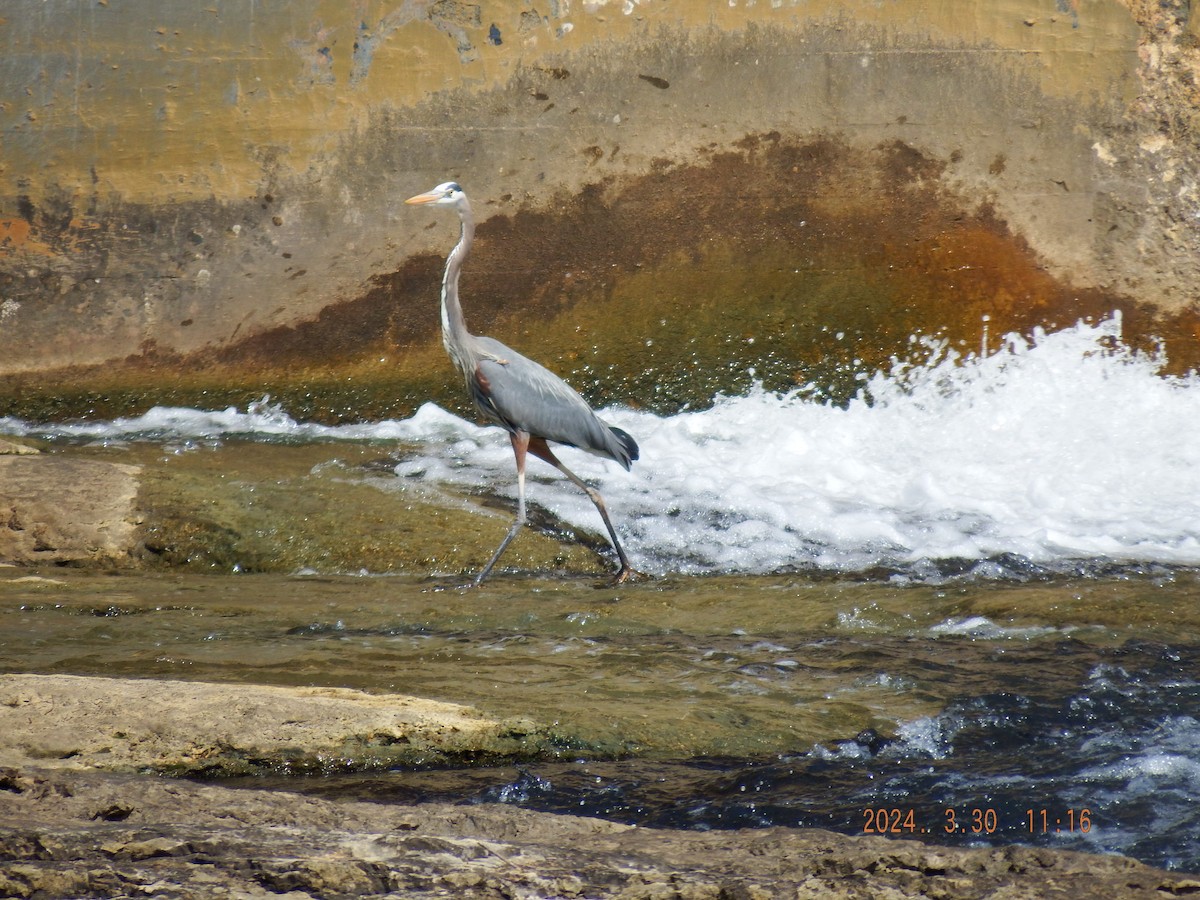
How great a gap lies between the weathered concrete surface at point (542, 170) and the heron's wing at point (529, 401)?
249cm

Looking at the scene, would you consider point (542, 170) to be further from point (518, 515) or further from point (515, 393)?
point (518, 515)

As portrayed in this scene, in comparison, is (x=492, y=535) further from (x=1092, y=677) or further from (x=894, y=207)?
(x=894, y=207)

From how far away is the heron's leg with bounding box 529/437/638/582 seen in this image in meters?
5.33

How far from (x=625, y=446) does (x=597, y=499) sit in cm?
42

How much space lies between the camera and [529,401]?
18.4ft

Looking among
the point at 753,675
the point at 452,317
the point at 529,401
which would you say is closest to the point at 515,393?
the point at 529,401

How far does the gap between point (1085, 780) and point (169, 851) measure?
7.09 ft

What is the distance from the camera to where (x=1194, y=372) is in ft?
26.1

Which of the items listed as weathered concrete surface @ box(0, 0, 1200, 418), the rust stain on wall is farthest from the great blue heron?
weathered concrete surface @ box(0, 0, 1200, 418)

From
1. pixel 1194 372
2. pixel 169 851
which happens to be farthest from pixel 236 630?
pixel 1194 372

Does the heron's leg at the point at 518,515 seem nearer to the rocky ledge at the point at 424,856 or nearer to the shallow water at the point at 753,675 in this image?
the shallow water at the point at 753,675

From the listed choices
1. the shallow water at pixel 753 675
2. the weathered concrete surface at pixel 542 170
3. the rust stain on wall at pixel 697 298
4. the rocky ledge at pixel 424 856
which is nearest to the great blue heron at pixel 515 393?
the shallow water at pixel 753 675
